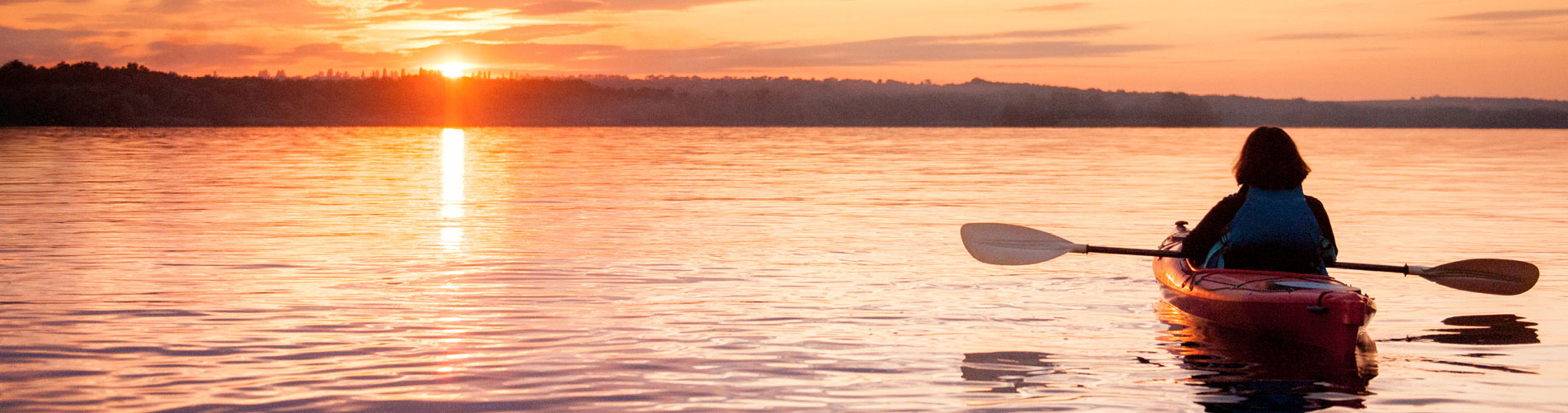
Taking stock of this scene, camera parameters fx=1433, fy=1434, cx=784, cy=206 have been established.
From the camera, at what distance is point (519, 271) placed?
1294 cm

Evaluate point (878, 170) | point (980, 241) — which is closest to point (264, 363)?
point (980, 241)

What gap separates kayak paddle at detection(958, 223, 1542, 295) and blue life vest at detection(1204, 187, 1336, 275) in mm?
643

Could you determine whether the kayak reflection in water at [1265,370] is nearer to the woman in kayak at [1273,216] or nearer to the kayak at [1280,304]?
the kayak at [1280,304]

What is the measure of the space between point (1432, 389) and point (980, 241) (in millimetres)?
4609

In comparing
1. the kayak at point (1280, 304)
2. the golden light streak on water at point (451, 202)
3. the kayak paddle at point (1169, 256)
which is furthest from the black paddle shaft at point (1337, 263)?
the golden light streak on water at point (451, 202)

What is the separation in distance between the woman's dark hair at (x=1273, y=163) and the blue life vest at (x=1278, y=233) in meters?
0.06

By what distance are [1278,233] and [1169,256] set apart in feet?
4.86

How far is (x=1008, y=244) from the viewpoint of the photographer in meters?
11.7

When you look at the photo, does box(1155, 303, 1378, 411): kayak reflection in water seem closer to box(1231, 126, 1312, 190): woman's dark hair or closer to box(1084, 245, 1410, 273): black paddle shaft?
box(1084, 245, 1410, 273): black paddle shaft

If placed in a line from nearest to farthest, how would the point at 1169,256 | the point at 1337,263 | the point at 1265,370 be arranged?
the point at 1265,370 → the point at 1337,263 → the point at 1169,256

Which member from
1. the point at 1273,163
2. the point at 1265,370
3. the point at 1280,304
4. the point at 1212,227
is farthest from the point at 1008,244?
the point at 1265,370

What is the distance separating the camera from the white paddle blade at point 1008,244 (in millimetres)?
11570

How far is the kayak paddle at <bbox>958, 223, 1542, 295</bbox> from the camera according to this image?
10.5 meters

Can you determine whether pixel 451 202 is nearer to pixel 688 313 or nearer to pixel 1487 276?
pixel 688 313
